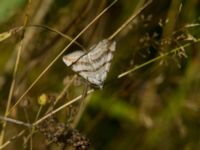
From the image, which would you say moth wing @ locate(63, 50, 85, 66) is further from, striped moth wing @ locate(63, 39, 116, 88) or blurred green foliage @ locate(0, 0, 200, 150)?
blurred green foliage @ locate(0, 0, 200, 150)

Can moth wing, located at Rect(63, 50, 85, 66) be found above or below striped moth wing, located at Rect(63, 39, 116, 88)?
above

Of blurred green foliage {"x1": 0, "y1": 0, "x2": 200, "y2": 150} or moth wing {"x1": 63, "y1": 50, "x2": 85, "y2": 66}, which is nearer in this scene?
moth wing {"x1": 63, "y1": 50, "x2": 85, "y2": 66}

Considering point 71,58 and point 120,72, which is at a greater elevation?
point 71,58

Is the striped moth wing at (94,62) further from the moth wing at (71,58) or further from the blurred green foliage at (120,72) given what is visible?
the blurred green foliage at (120,72)

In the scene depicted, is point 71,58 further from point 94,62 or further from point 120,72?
point 120,72

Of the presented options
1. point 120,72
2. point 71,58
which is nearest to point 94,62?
point 71,58

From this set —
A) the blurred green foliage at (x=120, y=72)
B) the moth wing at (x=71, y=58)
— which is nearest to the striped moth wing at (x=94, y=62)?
the moth wing at (x=71, y=58)

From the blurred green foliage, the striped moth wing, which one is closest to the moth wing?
the striped moth wing

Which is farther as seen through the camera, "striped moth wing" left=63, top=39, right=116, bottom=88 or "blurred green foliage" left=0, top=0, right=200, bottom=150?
"blurred green foliage" left=0, top=0, right=200, bottom=150
